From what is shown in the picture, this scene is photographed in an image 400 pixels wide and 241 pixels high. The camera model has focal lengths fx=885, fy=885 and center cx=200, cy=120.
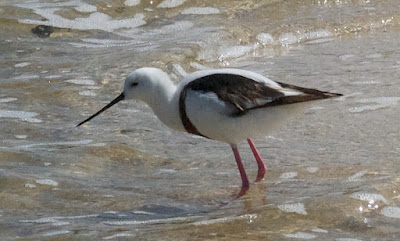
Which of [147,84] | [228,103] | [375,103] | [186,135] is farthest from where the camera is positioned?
[375,103]

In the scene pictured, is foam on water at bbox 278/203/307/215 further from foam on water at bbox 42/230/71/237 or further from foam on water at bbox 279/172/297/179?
foam on water at bbox 42/230/71/237

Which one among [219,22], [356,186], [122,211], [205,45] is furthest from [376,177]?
[219,22]

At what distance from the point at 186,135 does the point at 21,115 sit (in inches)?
55.0

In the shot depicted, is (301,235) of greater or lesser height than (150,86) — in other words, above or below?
below

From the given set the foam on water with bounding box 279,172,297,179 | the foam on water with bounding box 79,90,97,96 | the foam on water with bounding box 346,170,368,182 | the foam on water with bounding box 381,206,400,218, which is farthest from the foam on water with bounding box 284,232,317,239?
the foam on water with bounding box 79,90,97,96

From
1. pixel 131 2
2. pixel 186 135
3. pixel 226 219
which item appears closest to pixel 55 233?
pixel 226 219

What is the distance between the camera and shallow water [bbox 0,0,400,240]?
491 centimetres

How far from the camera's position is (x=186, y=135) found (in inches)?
274

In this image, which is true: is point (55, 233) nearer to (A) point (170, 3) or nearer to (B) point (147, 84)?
(B) point (147, 84)

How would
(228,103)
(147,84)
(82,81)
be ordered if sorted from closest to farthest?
(228,103), (147,84), (82,81)

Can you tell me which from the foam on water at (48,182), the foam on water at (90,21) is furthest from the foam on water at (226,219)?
the foam on water at (90,21)

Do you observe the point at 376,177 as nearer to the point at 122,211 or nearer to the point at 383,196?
the point at 383,196

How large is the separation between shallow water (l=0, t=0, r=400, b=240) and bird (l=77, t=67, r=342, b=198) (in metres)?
0.44

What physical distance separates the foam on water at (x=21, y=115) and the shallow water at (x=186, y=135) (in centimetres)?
2
